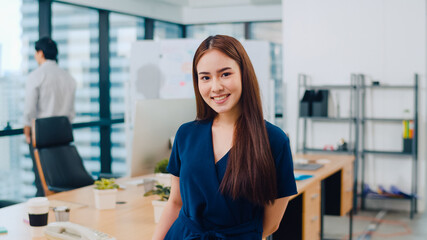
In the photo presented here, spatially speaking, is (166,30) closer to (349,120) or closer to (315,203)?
(349,120)

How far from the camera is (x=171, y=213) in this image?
1542mm

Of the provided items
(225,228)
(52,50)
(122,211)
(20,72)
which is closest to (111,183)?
(122,211)

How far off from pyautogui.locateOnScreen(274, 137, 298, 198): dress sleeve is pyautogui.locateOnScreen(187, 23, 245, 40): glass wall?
20.0ft

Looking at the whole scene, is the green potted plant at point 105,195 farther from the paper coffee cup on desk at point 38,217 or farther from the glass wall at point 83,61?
the glass wall at point 83,61

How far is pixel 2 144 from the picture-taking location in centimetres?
488

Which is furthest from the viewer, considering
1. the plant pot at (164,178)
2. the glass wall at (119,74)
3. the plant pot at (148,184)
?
the glass wall at (119,74)

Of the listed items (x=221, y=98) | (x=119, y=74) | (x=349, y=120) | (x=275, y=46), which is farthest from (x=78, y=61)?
(x=221, y=98)

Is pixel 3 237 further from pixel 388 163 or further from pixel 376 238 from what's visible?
pixel 388 163

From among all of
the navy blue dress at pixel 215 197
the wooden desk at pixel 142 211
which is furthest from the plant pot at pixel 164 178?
the navy blue dress at pixel 215 197

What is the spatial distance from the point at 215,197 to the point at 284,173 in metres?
0.21

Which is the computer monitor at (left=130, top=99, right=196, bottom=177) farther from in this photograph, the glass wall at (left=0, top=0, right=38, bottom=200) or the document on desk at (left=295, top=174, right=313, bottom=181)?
the glass wall at (left=0, top=0, right=38, bottom=200)

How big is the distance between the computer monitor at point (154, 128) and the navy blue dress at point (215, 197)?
1.23 metres

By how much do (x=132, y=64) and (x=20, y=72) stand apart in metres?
1.18

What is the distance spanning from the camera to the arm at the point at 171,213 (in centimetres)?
152
